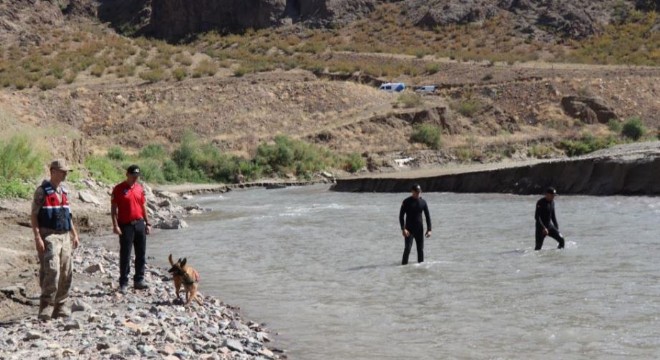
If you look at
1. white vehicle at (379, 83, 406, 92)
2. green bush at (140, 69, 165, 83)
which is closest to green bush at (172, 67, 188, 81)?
green bush at (140, 69, 165, 83)

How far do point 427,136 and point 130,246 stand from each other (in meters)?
43.4

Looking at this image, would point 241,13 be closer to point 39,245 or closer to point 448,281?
point 448,281

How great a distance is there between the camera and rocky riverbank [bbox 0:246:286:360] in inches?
350

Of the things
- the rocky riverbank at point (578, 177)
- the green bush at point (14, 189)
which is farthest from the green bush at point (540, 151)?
the green bush at point (14, 189)

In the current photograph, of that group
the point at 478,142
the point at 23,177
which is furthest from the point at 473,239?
the point at 478,142

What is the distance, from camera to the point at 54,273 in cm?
1051

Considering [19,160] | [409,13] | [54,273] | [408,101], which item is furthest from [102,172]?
[409,13]

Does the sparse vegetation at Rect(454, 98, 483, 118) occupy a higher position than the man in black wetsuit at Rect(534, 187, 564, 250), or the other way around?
the sparse vegetation at Rect(454, 98, 483, 118)

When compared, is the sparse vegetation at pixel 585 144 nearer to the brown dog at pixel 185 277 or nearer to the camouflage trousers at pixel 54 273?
the brown dog at pixel 185 277

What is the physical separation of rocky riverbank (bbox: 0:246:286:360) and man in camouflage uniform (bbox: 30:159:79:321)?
0.77 ft

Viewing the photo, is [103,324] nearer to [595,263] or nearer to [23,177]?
[595,263]

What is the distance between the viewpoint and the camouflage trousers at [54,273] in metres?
10.5

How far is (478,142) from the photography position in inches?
2208

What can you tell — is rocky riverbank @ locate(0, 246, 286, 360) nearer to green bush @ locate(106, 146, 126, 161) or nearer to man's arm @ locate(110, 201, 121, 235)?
man's arm @ locate(110, 201, 121, 235)
